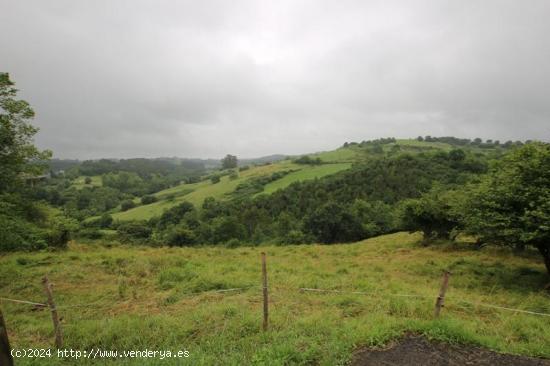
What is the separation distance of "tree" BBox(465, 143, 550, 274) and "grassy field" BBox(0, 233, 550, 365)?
200cm

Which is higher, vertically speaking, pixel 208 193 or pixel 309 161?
pixel 309 161

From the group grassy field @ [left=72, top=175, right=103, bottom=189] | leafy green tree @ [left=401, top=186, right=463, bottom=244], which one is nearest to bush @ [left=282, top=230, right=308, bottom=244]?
leafy green tree @ [left=401, top=186, right=463, bottom=244]

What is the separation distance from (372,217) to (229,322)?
47342 millimetres

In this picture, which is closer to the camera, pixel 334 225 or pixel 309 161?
pixel 334 225

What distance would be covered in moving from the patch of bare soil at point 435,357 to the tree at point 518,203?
6959mm

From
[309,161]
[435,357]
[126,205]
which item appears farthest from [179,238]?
[309,161]

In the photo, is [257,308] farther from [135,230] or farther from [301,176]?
[301,176]

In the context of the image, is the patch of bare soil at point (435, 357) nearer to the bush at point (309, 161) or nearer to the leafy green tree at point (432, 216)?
the leafy green tree at point (432, 216)

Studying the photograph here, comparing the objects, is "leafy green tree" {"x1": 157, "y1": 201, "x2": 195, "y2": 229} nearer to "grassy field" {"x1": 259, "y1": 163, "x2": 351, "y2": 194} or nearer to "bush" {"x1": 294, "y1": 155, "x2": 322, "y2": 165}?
"grassy field" {"x1": 259, "y1": 163, "x2": 351, "y2": 194}

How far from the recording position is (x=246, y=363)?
5.17m

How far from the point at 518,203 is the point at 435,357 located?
974cm

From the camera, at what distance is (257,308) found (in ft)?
26.5

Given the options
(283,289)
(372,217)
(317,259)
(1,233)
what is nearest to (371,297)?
(283,289)

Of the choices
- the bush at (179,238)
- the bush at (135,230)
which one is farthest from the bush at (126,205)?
the bush at (179,238)
